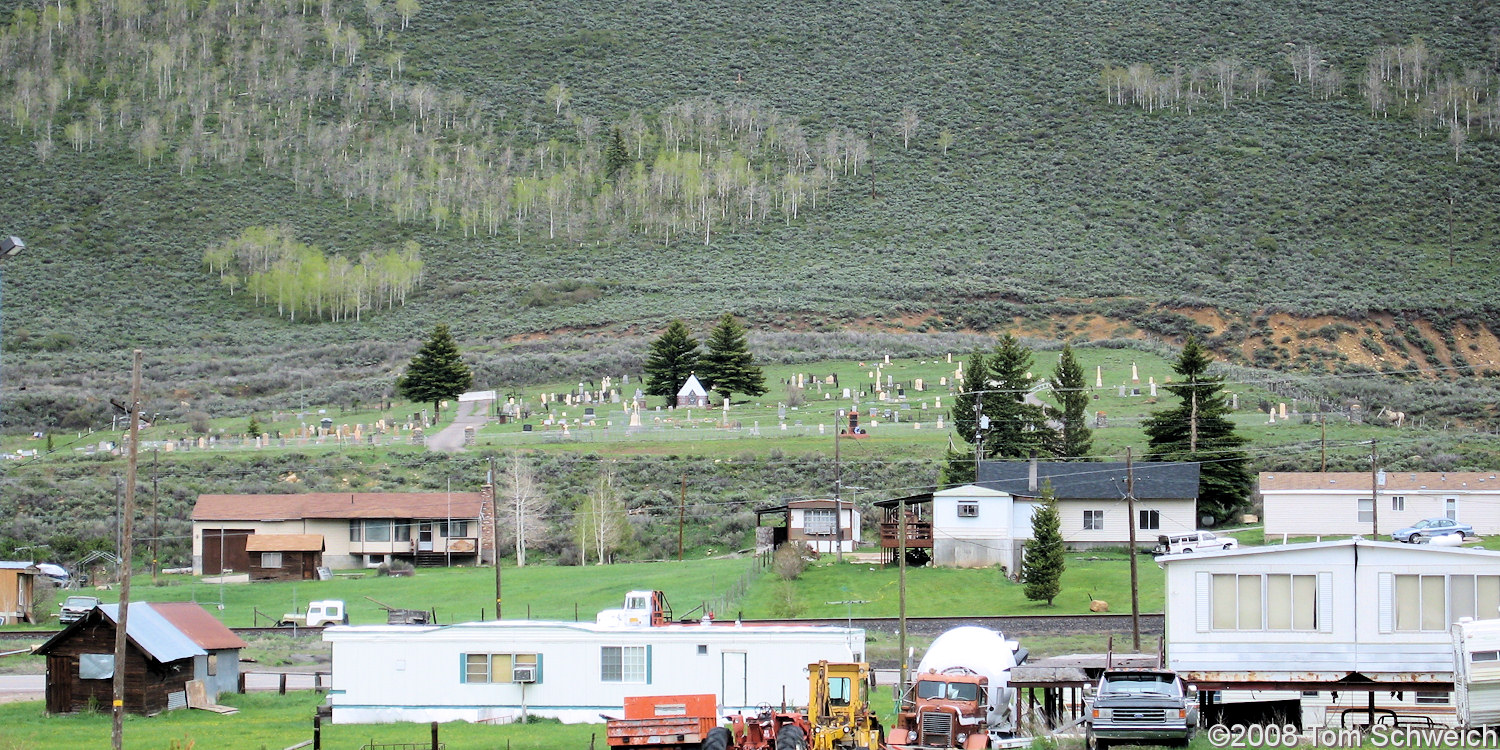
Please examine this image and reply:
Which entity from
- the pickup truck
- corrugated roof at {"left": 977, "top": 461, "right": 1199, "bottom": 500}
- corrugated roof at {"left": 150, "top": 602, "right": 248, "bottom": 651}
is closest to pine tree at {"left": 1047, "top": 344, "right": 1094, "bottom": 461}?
corrugated roof at {"left": 977, "top": 461, "right": 1199, "bottom": 500}

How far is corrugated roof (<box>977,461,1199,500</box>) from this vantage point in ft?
171

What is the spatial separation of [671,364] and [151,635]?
56.1m

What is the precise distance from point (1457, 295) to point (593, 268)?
6680 centimetres

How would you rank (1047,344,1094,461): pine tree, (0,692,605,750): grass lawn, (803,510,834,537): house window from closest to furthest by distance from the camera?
(0,692,605,750): grass lawn
(803,510,834,537): house window
(1047,344,1094,461): pine tree

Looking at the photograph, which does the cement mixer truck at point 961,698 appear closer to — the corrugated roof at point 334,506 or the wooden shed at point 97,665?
the wooden shed at point 97,665

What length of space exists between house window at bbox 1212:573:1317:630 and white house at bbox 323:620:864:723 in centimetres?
718

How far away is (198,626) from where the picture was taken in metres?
32.5

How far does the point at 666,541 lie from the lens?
185ft

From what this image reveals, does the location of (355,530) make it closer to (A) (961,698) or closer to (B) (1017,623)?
(B) (1017,623)

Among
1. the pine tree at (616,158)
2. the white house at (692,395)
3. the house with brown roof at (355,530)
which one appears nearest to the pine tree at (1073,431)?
the house with brown roof at (355,530)

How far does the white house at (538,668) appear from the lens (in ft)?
91.9

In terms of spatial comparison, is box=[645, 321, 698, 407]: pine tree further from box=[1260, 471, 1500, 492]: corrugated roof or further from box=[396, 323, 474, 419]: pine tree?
box=[1260, 471, 1500, 492]: corrugated roof

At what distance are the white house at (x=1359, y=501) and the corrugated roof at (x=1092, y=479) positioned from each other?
116 inches

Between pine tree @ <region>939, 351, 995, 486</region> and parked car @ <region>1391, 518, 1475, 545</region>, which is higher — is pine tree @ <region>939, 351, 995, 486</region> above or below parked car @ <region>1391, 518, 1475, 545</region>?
above
